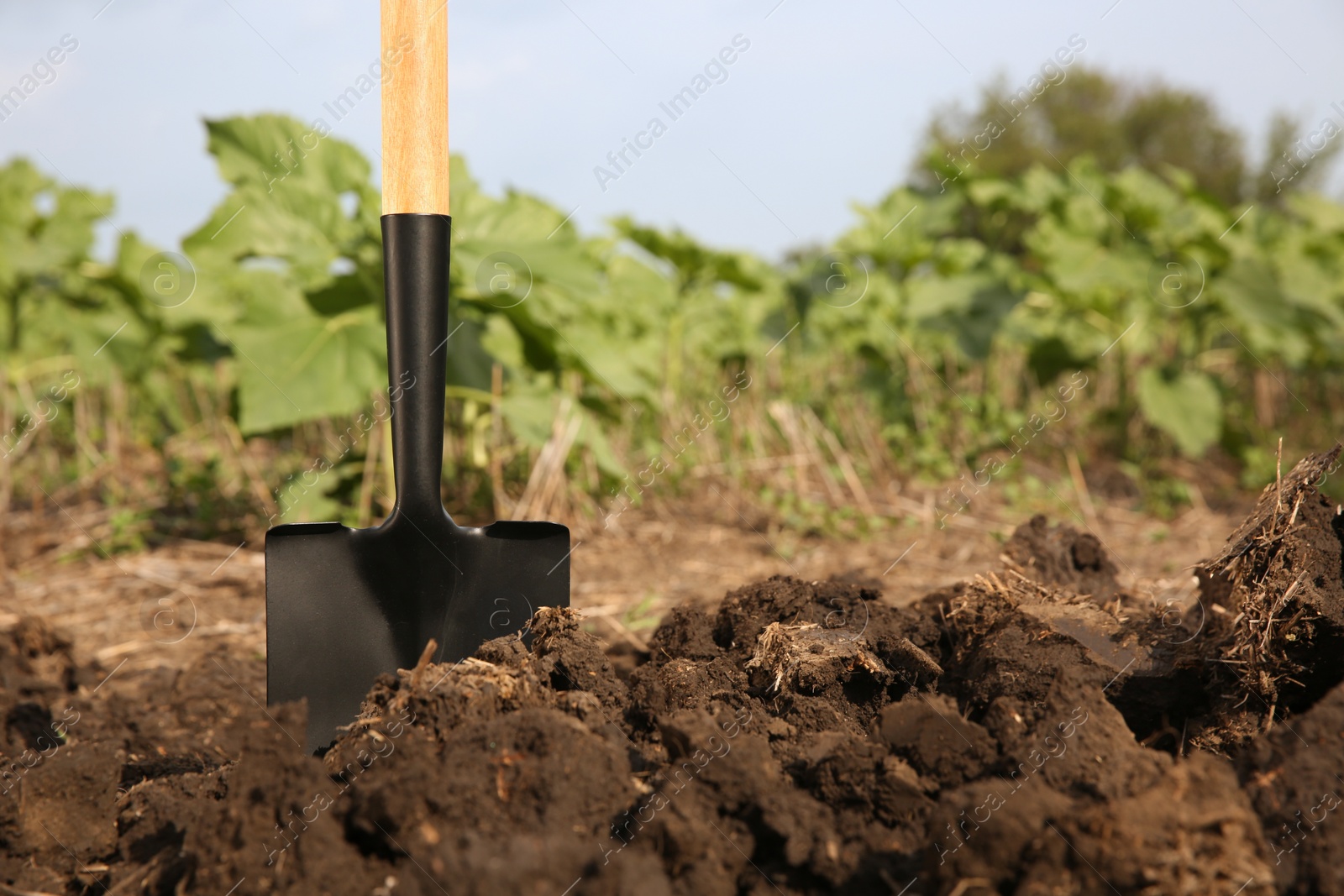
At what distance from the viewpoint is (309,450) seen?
4.45 m

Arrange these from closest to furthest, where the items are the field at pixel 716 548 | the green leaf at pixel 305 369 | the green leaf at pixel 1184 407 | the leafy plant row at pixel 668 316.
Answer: the field at pixel 716 548 → the green leaf at pixel 305 369 → the leafy plant row at pixel 668 316 → the green leaf at pixel 1184 407

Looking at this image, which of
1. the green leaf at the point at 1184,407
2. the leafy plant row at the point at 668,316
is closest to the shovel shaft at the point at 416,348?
the leafy plant row at the point at 668,316

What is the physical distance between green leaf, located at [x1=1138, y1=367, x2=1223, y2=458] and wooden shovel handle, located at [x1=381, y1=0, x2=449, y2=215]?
4.06 m

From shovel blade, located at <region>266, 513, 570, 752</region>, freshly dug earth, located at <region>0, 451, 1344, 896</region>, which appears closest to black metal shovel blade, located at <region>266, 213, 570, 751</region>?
shovel blade, located at <region>266, 513, 570, 752</region>

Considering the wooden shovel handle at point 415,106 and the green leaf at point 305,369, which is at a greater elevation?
the green leaf at point 305,369

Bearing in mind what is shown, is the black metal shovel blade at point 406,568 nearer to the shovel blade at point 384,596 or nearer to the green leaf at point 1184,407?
the shovel blade at point 384,596

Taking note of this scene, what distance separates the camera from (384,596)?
171 centimetres

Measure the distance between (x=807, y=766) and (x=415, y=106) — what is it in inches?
50.6

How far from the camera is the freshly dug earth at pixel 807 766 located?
0.98m

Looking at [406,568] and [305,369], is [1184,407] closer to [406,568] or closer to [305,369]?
[305,369]

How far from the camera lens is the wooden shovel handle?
167cm

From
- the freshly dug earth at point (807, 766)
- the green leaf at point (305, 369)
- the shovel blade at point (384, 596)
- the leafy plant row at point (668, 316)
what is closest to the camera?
the freshly dug earth at point (807, 766)

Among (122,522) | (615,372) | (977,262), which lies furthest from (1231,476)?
(122,522)

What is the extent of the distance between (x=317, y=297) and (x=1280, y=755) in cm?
299
